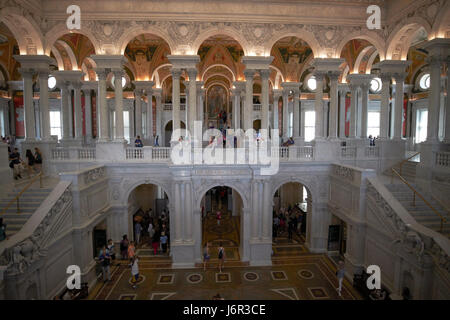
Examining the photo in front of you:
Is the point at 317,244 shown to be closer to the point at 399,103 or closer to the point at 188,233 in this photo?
the point at 188,233

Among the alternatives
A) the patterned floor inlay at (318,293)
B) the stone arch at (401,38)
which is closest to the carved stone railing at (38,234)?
the patterned floor inlay at (318,293)

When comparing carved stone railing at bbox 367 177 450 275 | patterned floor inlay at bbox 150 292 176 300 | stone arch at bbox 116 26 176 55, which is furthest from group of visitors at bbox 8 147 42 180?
carved stone railing at bbox 367 177 450 275

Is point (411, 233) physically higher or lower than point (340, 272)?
higher

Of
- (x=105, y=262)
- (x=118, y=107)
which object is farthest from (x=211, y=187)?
(x=118, y=107)

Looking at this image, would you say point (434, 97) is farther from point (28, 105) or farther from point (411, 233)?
point (28, 105)

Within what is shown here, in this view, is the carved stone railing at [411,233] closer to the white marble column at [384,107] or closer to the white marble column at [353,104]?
the white marble column at [384,107]

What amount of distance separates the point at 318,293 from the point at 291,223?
6047 mm

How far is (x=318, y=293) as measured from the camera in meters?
11.4

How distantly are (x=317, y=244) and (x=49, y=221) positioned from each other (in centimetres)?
1255

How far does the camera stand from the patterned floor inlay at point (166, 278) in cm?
1245

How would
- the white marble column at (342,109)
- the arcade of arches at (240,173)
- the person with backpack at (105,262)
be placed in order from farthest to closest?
the white marble column at (342,109), the person with backpack at (105,262), the arcade of arches at (240,173)

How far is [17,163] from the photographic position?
1338 centimetres

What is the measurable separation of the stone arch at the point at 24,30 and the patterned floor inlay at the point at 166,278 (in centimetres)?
1254

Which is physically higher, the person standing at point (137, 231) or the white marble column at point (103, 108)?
the white marble column at point (103, 108)
